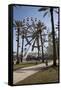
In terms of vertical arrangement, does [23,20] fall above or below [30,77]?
above

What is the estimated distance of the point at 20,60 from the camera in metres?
2.00

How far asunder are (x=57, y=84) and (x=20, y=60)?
1.38 ft

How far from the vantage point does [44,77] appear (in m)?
2.05

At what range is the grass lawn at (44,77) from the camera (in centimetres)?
201

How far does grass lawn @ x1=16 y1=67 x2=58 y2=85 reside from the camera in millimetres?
2014

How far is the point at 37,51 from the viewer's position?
6.72ft

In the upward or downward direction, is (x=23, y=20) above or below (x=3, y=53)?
above

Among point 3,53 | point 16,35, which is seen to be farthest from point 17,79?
point 16,35

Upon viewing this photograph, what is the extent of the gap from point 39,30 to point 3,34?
0.33 meters

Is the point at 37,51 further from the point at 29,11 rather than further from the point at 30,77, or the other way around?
the point at 29,11
